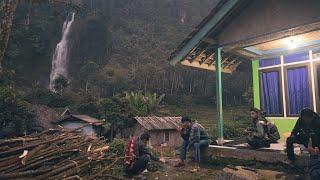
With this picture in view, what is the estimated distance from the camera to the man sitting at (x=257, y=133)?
877cm

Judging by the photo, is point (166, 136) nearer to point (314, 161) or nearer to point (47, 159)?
point (47, 159)

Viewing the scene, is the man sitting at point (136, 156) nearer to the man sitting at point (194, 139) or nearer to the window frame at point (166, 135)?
the man sitting at point (194, 139)

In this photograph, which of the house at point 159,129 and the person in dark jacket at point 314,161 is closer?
the person in dark jacket at point 314,161

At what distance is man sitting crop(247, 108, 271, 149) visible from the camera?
345 inches

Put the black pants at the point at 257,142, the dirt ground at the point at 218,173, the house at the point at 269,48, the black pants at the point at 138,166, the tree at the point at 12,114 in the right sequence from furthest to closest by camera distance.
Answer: the tree at the point at 12,114 < the house at the point at 269,48 < the black pants at the point at 257,142 < the black pants at the point at 138,166 < the dirt ground at the point at 218,173

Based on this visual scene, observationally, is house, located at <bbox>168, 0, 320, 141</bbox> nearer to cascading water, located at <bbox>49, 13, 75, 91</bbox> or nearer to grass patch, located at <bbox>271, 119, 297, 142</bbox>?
grass patch, located at <bbox>271, 119, 297, 142</bbox>

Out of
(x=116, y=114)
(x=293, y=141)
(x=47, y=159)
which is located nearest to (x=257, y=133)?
(x=293, y=141)

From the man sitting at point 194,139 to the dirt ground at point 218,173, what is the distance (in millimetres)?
358

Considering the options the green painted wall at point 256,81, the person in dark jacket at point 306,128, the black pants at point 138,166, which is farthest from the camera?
the green painted wall at point 256,81

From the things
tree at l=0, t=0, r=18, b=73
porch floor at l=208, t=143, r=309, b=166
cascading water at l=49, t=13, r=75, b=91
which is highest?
cascading water at l=49, t=13, r=75, b=91

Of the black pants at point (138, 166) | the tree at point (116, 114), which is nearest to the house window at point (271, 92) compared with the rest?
the black pants at point (138, 166)

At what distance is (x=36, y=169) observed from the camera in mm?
6211

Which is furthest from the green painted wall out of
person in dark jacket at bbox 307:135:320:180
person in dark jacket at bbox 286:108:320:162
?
person in dark jacket at bbox 307:135:320:180

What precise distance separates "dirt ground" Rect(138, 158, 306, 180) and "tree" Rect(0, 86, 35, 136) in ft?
40.5
